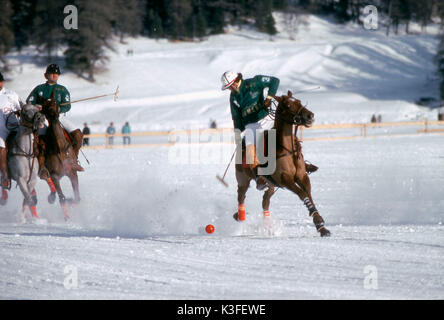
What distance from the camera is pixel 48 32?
64.6 m

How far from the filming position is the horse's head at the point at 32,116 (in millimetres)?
12227

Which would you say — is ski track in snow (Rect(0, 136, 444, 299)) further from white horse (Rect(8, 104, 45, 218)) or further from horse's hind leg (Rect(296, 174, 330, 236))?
white horse (Rect(8, 104, 45, 218))

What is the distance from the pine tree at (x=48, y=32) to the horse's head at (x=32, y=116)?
4707 cm

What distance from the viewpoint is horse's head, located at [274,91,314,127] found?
9547 mm

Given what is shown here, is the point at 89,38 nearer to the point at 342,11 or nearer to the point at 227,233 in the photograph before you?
the point at 342,11

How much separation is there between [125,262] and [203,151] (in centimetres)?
2208

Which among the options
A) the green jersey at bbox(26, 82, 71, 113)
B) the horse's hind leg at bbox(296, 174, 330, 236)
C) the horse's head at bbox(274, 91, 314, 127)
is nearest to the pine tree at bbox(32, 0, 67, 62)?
the green jersey at bbox(26, 82, 71, 113)

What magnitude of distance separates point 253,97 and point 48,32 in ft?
190

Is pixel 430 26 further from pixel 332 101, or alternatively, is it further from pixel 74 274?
pixel 74 274

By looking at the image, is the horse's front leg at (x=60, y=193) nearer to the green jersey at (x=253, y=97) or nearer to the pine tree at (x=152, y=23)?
the green jersey at (x=253, y=97)

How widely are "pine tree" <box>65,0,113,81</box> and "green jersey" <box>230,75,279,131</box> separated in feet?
176

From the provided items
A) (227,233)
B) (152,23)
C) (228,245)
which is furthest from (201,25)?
(228,245)

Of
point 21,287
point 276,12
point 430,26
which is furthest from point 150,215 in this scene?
point 430,26

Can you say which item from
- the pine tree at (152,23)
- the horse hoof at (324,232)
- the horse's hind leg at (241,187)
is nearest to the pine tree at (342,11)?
the pine tree at (152,23)
